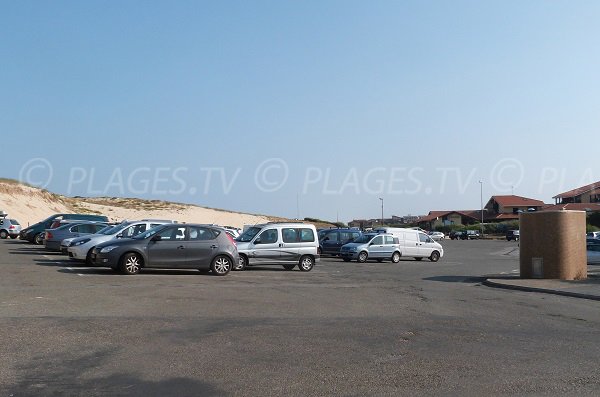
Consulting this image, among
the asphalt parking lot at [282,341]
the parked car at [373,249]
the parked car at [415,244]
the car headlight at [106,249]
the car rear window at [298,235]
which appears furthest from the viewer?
the parked car at [415,244]

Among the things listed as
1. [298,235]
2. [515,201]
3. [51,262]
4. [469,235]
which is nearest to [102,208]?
[469,235]

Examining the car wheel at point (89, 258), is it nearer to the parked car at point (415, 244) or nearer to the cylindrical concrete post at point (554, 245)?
the cylindrical concrete post at point (554, 245)

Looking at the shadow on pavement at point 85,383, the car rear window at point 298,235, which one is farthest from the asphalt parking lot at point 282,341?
the car rear window at point 298,235

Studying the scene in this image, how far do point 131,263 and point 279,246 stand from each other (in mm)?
6517

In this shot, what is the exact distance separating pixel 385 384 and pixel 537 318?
22.4ft

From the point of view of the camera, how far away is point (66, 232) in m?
29.3

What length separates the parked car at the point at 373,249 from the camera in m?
34.3

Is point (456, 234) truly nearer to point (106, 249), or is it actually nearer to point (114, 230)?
point (114, 230)

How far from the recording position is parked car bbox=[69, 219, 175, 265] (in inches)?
911

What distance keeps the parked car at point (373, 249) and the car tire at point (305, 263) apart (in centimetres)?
855

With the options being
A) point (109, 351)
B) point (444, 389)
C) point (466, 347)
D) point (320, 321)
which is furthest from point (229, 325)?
point (444, 389)

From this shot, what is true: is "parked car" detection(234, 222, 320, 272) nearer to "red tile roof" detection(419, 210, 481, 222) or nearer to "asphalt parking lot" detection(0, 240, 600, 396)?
"asphalt parking lot" detection(0, 240, 600, 396)

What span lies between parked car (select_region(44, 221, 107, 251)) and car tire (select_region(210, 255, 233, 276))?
981 cm

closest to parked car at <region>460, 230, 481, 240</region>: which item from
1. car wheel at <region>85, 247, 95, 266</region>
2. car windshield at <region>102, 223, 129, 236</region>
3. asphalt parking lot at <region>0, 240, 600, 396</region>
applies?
car windshield at <region>102, 223, 129, 236</region>
